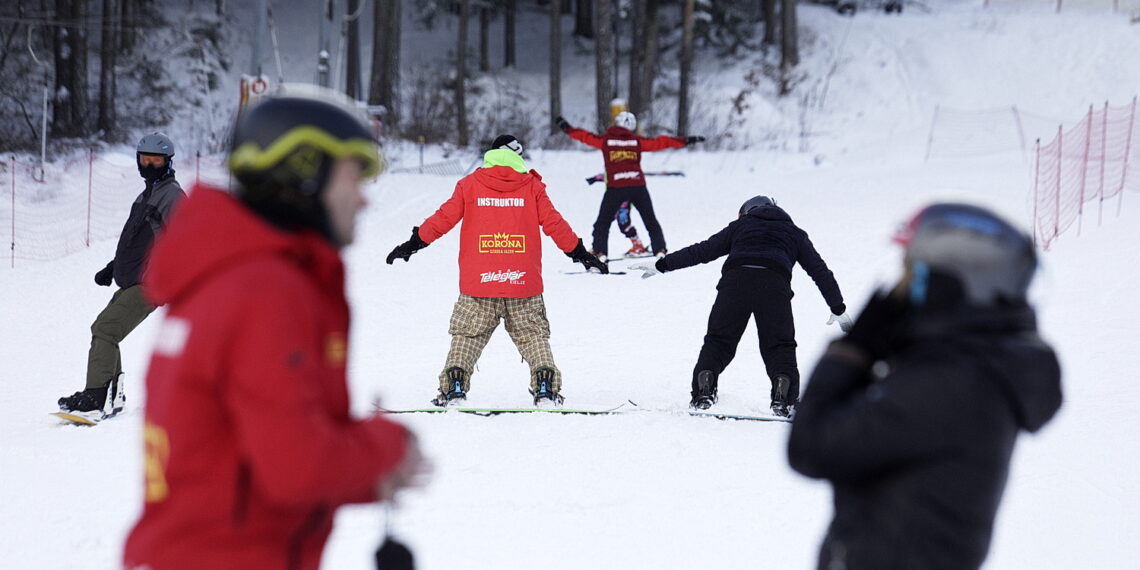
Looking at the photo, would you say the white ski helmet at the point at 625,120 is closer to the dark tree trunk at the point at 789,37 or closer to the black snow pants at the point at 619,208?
the black snow pants at the point at 619,208

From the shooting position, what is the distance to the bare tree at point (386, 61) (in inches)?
1096

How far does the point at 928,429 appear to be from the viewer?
7.20ft

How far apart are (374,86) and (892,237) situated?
27.0m

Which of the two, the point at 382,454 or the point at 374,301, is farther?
the point at 374,301

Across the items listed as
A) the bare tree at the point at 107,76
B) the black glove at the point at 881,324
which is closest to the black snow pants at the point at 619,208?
the black glove at the point at 881,324

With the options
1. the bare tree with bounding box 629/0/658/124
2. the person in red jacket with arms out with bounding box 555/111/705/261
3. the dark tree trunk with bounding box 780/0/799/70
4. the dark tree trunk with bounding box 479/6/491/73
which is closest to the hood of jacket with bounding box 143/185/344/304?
the person in red jacket with arms out with bounding box 555/111/705/261

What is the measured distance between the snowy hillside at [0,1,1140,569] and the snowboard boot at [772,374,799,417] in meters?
0.25

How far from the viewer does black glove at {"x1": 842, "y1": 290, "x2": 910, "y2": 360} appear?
7.55ft

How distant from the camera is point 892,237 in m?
2.37

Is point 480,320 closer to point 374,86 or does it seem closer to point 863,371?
point 863,371

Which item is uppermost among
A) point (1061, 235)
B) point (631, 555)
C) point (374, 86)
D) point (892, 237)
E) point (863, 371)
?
point (374, 86)

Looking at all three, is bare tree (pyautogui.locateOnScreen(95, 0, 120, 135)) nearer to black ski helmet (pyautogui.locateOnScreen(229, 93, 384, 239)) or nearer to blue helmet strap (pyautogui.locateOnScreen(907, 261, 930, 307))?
black ski helmet (pyautogui.locateOnScreen(229, 93, 384, 239))

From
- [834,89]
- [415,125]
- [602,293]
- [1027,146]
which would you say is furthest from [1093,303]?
[834,89]

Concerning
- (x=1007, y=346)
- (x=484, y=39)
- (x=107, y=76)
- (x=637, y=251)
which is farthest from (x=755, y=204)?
(x=484, y=39)
